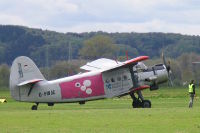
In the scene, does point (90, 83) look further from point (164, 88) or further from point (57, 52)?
point (57, 52)

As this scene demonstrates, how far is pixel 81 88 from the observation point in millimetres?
39750

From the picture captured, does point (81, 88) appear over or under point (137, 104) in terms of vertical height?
over

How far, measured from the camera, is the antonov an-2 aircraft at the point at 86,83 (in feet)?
129

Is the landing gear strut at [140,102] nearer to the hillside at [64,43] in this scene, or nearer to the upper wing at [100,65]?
the upper wing at [100,65]

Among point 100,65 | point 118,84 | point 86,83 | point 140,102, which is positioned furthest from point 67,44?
point 86,83

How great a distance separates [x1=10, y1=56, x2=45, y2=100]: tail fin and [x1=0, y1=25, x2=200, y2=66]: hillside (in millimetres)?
110454

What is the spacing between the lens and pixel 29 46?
591 ft

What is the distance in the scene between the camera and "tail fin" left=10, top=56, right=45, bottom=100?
39188 millimetres

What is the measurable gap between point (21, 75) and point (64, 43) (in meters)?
139

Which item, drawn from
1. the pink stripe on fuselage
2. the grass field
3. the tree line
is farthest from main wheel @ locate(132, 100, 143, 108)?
the tree line

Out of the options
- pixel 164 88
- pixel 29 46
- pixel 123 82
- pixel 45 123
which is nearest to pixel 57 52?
pixel 29 46

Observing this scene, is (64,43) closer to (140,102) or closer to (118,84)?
(118,84)

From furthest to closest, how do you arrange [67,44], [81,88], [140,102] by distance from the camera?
[67,44] < [140,102] < [81,88]

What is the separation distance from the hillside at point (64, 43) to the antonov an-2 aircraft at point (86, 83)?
109012 millimetres
